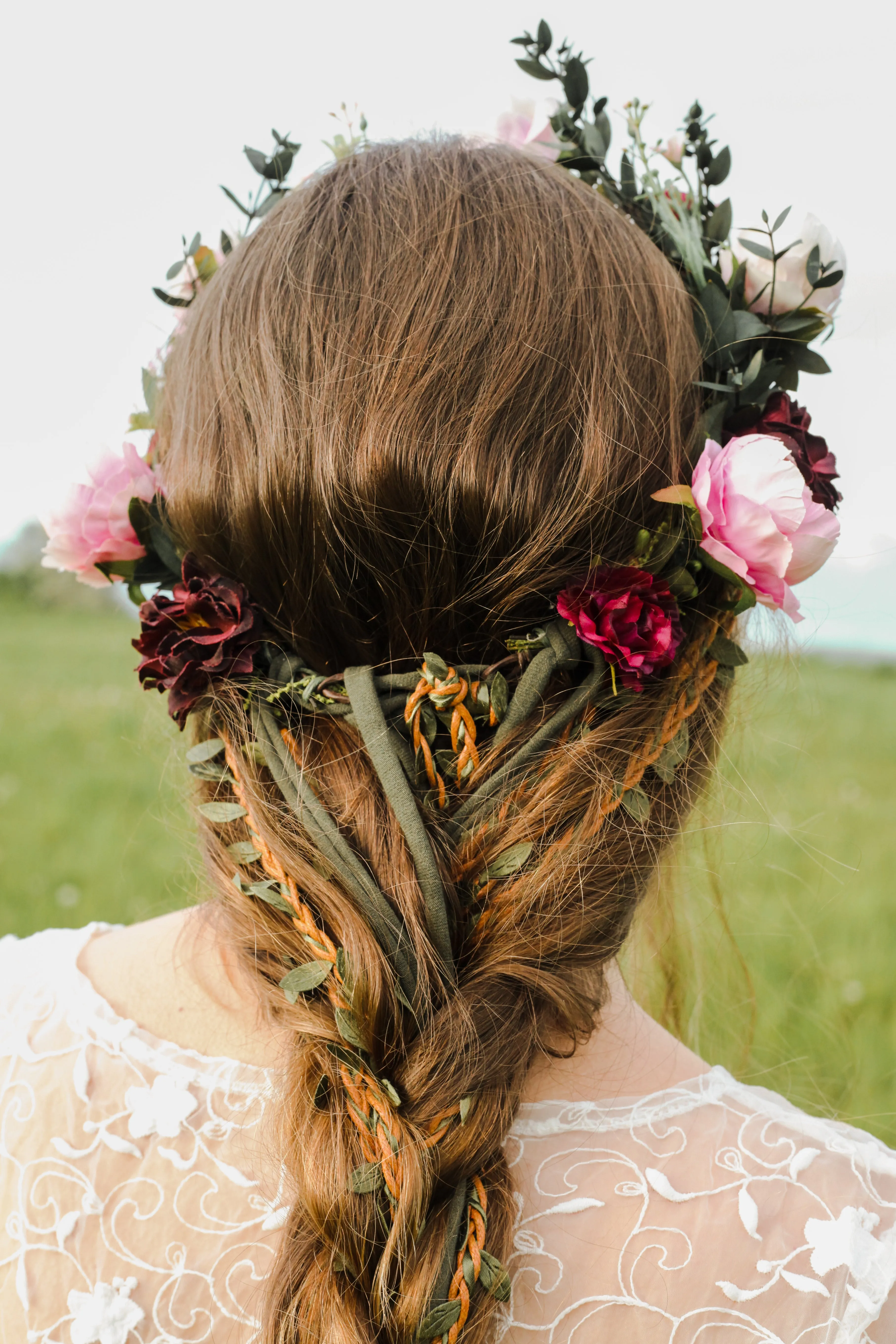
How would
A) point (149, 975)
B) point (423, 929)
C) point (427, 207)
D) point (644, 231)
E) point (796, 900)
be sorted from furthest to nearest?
point (796, 900)
point (644, 231)
point (149, 975)
point (427, 207)
point (423, 929)

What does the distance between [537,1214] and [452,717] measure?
533 millimetres

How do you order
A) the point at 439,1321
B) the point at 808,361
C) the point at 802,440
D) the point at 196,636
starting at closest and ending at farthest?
the point at 439,1321, the point at 196,636, the point at 802,440, the point at 808,361

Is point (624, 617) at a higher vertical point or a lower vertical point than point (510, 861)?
higher

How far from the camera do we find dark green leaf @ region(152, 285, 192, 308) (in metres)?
1.50

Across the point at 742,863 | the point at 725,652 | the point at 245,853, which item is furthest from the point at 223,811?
the point at 742,863

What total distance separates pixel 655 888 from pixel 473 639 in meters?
0.43

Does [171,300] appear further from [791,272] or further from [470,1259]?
[470,1259]

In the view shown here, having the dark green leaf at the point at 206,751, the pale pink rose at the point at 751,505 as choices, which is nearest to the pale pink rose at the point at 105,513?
the dark green leaf at the point at 206,751

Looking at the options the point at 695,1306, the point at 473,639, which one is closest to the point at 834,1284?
the point at 695,1306

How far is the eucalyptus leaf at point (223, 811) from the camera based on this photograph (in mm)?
1030

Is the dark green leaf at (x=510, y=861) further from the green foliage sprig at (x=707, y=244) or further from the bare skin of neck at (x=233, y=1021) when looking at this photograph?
the green foliage sprig at (x=707, y=244)

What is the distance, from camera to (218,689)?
110 cm

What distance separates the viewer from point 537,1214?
1.01 m

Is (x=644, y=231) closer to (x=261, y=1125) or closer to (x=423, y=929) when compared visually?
(x=423, y=929)
